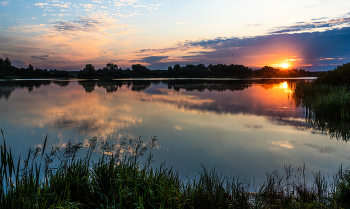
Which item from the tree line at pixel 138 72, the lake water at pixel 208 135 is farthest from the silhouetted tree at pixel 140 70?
the lake water at pixel 208 135

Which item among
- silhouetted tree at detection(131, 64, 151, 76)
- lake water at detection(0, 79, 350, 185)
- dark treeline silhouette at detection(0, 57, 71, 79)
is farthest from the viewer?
silhouetted tree at detection(131, 64, 151, 76)

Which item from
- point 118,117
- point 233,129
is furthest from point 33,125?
point 233,129

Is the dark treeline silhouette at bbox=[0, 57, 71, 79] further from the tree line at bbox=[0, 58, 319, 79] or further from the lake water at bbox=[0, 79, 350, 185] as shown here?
the lake water at bbox=[0, 79, 350, 185]

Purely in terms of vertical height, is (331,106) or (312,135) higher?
(331,106)

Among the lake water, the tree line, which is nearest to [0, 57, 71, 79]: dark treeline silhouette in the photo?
the tree line

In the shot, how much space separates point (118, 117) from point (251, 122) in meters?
6.74

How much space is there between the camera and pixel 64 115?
12.3 m

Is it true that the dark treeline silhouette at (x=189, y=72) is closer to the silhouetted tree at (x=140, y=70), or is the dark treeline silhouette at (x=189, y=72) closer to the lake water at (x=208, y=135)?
the silhouetted tree at (x=140, y=70)

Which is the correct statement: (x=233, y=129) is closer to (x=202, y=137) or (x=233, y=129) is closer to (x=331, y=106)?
(x=202, y=137)

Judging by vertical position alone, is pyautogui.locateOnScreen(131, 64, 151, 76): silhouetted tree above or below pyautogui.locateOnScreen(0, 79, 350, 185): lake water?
above

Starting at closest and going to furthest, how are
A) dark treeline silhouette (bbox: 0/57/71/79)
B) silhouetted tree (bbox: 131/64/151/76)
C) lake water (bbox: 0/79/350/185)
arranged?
1. lake water (bbox: 0/79/350/185)
2. dark treeline silhouette (bbox: 0/57/71/79)
3. silhouetted tree (bbox: 131/64/151/76)

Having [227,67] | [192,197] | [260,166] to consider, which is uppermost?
[227,67]

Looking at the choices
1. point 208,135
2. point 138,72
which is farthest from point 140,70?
point 208,135

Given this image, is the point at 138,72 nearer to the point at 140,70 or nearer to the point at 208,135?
the point at 140,70
